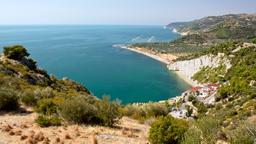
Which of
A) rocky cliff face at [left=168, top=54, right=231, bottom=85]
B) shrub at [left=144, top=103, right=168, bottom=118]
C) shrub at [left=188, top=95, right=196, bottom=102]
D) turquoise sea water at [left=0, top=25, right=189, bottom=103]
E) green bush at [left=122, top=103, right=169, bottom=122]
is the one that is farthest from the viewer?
rocky cliff face at [left=168, top=54, right=231, bottom=85]

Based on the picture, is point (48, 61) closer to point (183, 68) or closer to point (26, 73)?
point (183, 68)

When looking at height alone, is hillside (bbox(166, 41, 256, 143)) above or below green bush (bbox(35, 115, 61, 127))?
below

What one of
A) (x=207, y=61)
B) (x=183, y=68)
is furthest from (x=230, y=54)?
(x=183, y=68)

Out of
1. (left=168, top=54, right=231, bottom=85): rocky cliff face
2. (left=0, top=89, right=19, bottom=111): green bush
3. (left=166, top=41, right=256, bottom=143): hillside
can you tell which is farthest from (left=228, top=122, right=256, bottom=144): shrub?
(left=168, top=54, right=231, bottom=85): rocky cliff face

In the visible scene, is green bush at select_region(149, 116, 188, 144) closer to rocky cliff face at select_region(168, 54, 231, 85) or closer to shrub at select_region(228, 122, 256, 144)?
shrub at select_region(228, 122, 256, 144)

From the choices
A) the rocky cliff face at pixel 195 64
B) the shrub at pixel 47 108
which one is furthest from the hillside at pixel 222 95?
the shrub at pixel 47 108

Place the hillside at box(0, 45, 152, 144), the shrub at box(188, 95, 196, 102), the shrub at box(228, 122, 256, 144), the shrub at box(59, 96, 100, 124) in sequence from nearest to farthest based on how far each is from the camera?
the shrub at box(228, 122, 256, 144) < the hillside at box(0, 45, 152, 144) < the shrub at box(59, 96, 100, 124) < the shrub at box(188, 95, 196, 102)

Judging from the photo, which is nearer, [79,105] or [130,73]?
[79,105]
